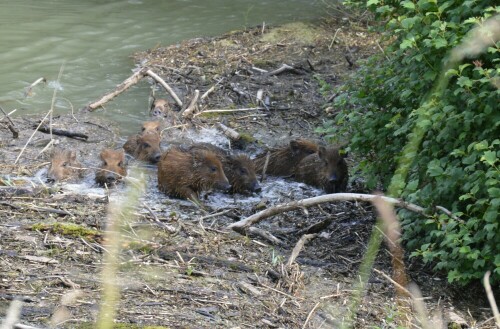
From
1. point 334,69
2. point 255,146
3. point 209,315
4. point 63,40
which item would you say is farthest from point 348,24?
point 209,315

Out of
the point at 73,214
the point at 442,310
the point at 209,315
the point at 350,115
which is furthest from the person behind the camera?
the point at 350,115

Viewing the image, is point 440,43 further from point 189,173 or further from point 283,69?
point 283,69

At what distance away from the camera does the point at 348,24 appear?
1758cm

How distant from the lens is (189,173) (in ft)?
32.0

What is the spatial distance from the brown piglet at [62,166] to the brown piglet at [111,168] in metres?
0.28

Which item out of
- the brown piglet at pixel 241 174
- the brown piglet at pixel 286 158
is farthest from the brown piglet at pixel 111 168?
the brown piglet at pixel 286 158

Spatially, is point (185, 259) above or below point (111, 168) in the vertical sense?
above

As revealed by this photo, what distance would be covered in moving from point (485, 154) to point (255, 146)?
220 inches

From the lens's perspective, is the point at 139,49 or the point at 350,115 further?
the point at 139,49

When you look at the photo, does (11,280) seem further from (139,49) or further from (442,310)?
(139,49)

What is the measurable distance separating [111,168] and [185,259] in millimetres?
3106

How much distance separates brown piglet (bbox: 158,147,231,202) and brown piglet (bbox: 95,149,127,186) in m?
0.44

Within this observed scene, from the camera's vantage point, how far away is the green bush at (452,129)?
20.9 ft

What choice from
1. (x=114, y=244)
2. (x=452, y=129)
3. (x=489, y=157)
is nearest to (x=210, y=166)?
(x=452, y=129)
